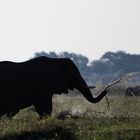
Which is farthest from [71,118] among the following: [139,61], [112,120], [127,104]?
[139,61]

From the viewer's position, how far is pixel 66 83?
20.2 meters

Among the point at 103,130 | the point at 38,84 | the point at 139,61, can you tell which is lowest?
the point at 103,130

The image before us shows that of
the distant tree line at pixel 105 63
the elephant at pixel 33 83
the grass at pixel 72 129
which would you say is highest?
the distant tree line at pixel 105 63

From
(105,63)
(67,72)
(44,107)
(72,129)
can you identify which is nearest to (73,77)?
(67,72)

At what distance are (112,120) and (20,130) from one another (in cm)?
389

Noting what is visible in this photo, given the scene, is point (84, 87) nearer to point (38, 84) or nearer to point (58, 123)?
point (38, 84)

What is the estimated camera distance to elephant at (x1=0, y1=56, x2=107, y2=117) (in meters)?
18.5

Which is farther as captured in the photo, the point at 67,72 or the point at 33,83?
the point at 67,72

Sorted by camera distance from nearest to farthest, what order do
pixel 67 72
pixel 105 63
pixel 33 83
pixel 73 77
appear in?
pixel 33 83 < pixel 67 72 < pixel 73 77 < pixel 105 63

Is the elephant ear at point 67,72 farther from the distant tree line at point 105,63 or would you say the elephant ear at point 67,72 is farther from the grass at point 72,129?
the distant tree line at point 105,63

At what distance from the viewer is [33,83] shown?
19031 mm

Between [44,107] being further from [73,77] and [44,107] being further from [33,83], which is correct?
[73,77]

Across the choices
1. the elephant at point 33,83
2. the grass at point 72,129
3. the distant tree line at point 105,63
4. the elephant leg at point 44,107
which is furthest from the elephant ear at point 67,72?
the distant tree line at point 105,63

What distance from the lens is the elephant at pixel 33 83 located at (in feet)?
60.8
